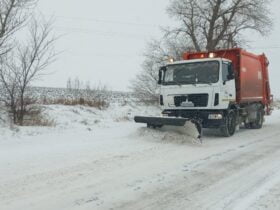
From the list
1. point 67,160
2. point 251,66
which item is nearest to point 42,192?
point 67,160

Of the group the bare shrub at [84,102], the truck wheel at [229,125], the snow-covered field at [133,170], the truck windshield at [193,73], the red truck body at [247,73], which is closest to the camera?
the snow-covered field at [133,170]

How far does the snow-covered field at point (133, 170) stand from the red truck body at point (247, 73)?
7.39 ft

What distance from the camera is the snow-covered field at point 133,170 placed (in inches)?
224

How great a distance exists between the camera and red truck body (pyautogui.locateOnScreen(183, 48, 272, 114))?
14.4 meters

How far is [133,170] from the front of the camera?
24.8ft

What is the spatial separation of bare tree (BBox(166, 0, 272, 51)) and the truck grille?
1580cm

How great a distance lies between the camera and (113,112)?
19109 mm

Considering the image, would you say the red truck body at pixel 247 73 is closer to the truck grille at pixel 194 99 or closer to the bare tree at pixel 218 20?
the truck grille at pixel 194 99

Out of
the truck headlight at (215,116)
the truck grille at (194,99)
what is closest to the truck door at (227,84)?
the truck headlight at (215,116)

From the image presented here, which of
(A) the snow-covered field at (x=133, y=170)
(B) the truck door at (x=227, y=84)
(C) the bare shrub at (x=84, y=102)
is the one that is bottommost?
(A) the snow-covered field at (x=133, y=170)

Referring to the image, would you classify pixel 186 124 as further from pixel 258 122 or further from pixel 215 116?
pixel 258 122

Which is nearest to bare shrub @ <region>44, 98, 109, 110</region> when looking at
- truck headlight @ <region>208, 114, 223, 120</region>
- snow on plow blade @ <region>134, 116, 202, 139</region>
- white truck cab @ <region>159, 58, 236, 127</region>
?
white truck cab @ <region>159, 58, 236, 127</region>

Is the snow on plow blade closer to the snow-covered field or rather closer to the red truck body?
the snow-covered field

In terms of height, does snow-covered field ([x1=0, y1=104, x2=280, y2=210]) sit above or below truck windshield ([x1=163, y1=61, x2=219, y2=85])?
below
